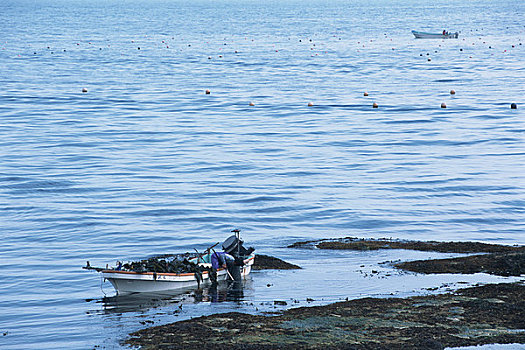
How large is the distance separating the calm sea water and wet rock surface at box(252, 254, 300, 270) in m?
0.81

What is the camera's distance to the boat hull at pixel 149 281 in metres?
28.8

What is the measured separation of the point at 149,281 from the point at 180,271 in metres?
1.33

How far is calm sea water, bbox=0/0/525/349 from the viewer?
29.4 m

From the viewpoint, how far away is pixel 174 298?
95.0 ft

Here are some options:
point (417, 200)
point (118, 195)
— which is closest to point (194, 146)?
point (118, 195)

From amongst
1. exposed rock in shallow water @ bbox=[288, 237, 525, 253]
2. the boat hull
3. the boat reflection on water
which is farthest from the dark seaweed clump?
exposed rock in shallow water @ bbox=[288, 237, 525, 253]

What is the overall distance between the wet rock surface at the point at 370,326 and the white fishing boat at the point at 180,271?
15.4ft

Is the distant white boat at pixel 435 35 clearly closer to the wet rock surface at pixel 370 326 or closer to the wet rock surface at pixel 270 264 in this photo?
the wet rock surface at pixel 270 264

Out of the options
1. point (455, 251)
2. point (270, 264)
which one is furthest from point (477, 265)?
point (270, 264)

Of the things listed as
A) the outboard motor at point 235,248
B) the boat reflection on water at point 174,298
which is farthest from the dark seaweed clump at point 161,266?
the outboard motor at point 235,248

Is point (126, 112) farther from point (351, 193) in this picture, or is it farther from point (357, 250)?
point (357, 250)

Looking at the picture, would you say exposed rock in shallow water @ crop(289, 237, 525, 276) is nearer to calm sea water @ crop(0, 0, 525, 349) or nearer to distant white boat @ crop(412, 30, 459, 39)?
calm sea water @ crop(0, 0, 525, 349)

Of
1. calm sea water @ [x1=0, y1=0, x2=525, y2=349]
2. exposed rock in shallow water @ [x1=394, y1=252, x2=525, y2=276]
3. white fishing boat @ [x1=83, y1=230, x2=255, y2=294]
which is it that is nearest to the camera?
white fishing boat @ [x1=83, y1=230, x2=255, y2=294]

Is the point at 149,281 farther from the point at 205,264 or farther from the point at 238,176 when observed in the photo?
the point at 238,176
